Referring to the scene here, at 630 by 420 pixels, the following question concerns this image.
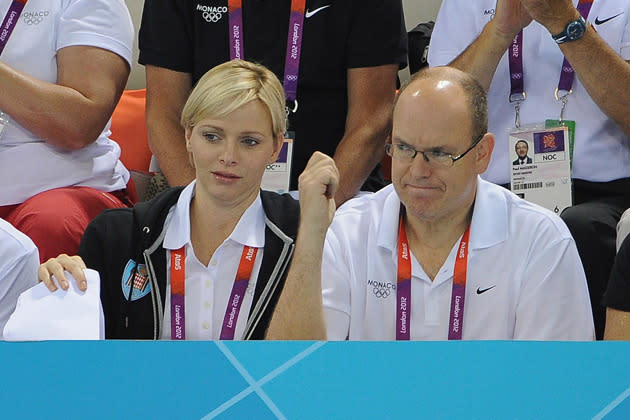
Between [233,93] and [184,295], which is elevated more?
[233,93]

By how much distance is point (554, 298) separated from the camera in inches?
84.5

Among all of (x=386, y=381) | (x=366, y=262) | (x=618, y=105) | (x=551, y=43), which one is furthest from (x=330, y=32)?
(x=386, y=381)

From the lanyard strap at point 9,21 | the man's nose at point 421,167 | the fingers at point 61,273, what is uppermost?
the lanyard strap at point 9,21

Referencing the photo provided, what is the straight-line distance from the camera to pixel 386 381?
54.0 inches

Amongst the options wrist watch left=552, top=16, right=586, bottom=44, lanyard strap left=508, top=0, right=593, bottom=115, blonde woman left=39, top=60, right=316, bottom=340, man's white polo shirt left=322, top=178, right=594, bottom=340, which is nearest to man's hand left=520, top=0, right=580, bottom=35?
wrist watch left=552, top=16, right=586, bottom=44

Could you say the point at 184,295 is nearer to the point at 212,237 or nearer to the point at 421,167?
the point at 212,237

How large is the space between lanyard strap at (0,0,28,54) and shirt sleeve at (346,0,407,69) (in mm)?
1011

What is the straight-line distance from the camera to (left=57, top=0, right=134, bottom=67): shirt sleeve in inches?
118

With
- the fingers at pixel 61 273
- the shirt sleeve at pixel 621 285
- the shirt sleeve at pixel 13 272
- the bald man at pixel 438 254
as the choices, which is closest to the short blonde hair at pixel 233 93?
the bald man at pixel 438 254

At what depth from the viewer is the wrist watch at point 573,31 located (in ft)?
8.86

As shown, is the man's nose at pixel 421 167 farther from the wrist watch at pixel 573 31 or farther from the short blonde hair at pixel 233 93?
the wrist watch at pixel 573 31

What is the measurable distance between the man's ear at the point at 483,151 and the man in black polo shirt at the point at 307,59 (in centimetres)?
76

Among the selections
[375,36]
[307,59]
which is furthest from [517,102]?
[307,59]

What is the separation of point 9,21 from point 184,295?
47.0 inches
